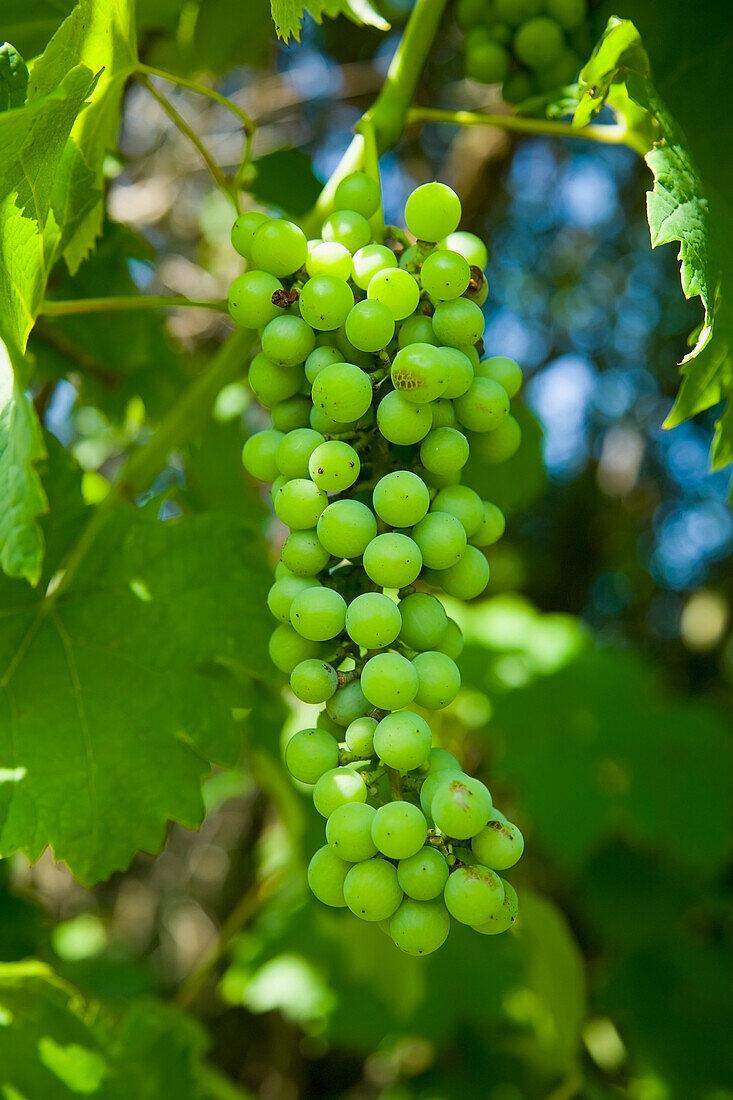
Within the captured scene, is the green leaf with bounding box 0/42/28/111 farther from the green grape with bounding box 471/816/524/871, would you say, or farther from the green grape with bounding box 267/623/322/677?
the green grape with bounding box 471/816/524/871

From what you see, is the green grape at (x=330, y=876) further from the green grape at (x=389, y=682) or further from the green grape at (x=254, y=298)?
the green grape at (x=254, y=298)

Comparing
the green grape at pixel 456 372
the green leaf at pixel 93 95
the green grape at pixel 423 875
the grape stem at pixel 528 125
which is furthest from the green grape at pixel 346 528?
the grape stem at pixel 528 125

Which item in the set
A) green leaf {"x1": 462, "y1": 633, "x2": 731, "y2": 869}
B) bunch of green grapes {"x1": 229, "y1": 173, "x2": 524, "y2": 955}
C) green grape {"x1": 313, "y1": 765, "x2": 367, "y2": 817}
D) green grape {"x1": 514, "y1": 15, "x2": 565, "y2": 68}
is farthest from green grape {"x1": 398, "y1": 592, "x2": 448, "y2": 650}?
green leaf {"x1": 462, "y1": 633, "x2": 731, "y2": 869}

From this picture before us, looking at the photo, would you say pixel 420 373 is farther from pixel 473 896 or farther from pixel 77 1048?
pixel 77 1048

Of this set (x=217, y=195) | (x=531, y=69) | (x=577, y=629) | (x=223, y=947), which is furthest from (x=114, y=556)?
(x=217, y=195)

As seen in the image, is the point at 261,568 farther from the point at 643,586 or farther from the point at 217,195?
the point at 643,586

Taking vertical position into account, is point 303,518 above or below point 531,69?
below
